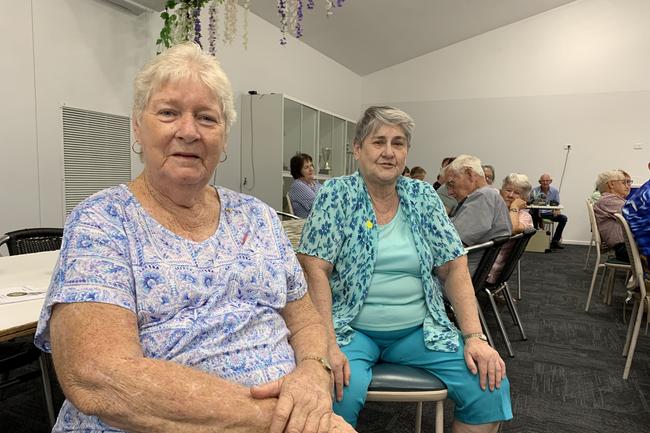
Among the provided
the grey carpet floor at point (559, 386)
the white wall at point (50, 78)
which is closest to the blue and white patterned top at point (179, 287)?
the grey carpet floor at point (559, 386)

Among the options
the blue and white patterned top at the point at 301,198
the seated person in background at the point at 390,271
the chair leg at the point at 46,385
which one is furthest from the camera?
the blue and white patterned top at the point at 301,198

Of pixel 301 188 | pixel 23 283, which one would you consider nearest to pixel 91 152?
pixel 301 188

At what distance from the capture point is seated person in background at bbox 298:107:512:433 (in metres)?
1.46

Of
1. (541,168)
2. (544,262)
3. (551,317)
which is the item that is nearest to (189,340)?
(551,317)

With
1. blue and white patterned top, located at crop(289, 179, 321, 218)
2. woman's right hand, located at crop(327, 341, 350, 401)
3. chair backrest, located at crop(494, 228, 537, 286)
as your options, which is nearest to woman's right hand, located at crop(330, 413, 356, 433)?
woman's right hand, located at crop(327, 341, 350, 401)

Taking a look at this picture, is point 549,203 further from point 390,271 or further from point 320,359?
point 320,359

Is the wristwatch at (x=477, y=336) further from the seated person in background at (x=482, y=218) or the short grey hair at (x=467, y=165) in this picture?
the short grey hair at (x=467, y=165)

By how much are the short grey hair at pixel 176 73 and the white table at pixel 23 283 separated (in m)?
0.59

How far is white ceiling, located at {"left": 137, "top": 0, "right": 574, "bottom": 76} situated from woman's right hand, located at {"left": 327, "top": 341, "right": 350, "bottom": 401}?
18.1 ft

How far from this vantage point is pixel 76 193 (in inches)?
147

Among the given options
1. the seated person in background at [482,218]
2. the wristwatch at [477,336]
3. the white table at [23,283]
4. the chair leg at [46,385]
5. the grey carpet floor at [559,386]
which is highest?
the seated person in background at [482,218]

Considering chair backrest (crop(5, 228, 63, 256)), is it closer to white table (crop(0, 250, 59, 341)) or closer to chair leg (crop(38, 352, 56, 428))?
white table (crop(0, 250, 59, 341))

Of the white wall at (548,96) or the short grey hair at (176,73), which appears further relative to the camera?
the white wall at (548,96)

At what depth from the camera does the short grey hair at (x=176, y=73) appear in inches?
42.3
